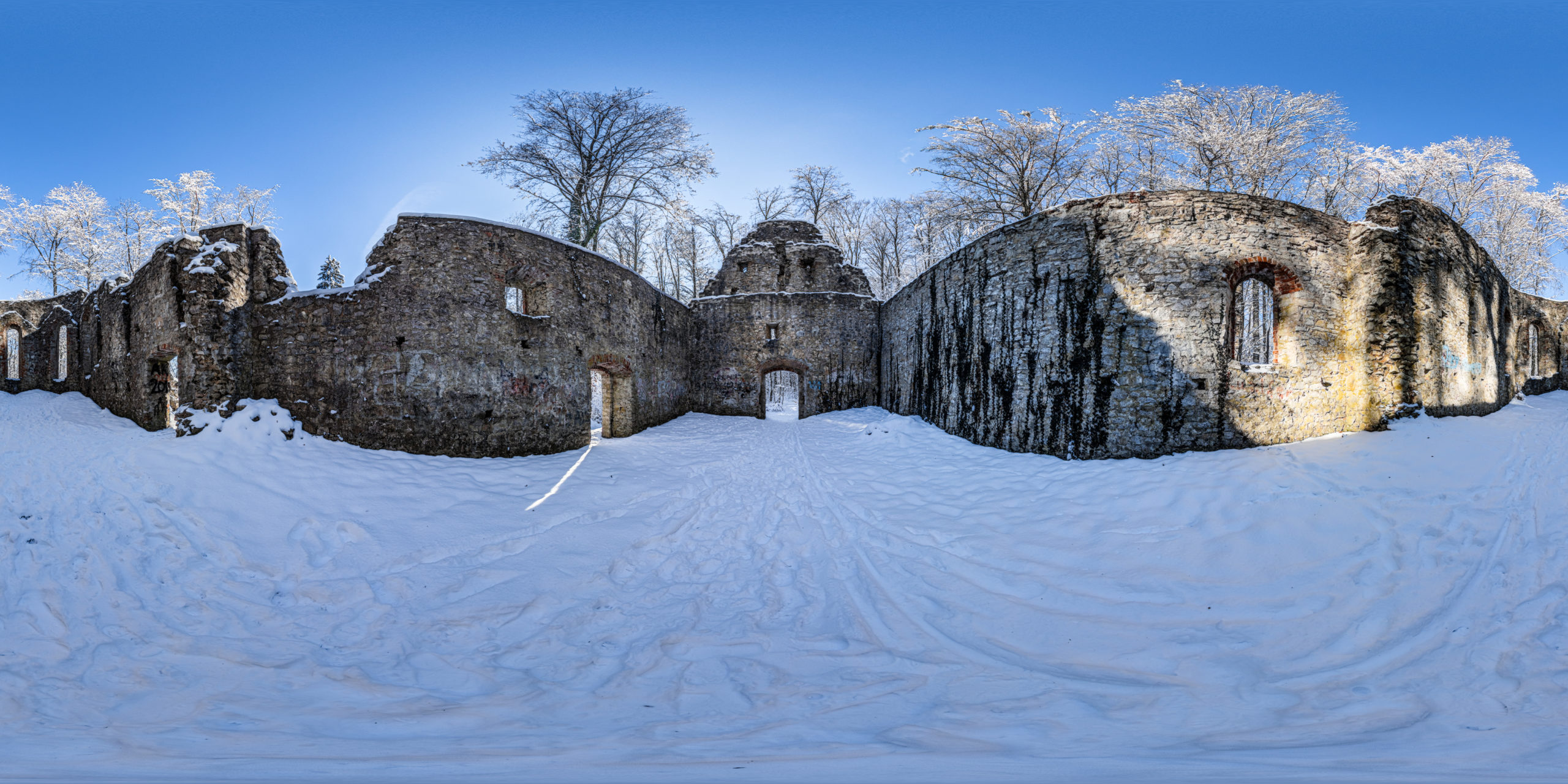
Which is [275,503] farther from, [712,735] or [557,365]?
[712,735]

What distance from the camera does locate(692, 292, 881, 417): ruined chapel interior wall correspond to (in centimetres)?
1712

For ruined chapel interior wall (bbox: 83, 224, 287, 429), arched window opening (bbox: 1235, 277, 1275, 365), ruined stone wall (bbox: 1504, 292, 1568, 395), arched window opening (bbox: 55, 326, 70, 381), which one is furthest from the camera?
arched window opening (bbox: 55, 326, 70, 381)

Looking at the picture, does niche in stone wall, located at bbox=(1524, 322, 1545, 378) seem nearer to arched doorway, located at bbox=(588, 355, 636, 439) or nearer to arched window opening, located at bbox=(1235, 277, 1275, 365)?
arched window opening, located at bbox=(1235, 277, 1275, 365)

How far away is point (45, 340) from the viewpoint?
15.5 m

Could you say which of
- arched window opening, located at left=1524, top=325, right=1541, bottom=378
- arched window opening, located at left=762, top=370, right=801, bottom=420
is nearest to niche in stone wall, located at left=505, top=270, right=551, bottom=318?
arched window opening, located at left=762, top=370, right=801, bottom=420

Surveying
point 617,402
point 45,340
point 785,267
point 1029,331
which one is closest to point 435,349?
point 617,402

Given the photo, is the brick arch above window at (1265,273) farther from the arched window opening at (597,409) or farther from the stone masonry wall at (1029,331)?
the arched window opening at (597,409)

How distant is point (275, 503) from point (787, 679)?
6.56 metres

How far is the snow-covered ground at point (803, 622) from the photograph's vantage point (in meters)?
2.12

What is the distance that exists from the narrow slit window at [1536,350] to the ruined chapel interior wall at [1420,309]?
11559 mm

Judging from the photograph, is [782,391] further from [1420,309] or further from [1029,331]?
[1420,309]

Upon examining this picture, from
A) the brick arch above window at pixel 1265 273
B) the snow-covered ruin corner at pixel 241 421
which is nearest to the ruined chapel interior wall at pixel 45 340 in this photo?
the snow-covered ruin corner at pixel 241 421

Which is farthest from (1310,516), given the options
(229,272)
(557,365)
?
(229,272)

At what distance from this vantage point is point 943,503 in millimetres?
6332
